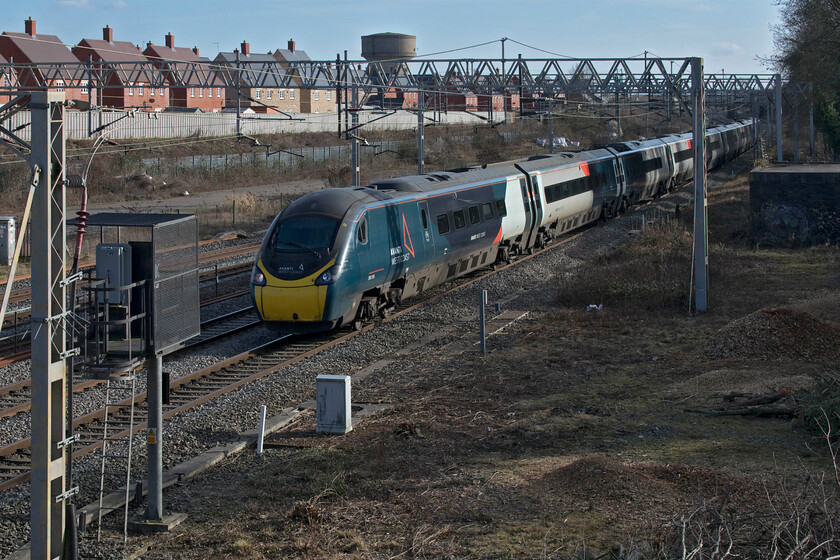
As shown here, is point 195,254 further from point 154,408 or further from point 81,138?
point 81,138

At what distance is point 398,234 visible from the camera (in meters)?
17.4

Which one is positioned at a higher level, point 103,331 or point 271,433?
point 103,331

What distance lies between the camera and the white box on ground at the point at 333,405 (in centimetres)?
1069

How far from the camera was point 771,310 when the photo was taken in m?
14.7

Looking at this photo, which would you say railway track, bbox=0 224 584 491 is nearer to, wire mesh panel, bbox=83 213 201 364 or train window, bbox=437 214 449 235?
train window, bbox=437 214 449 235

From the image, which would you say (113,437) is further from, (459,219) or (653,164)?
(653,164)

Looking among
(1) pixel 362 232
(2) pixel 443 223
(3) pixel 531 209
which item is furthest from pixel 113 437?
(3) pixel 531 209

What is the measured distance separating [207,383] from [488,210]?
34.0ft

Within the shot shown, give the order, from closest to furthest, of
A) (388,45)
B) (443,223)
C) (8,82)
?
(443,223)
(8,82)
(388,45)

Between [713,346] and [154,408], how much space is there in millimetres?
9445

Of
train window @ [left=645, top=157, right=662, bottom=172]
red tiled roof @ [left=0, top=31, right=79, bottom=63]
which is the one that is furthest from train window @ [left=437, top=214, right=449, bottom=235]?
red tiled roof @ [left=0, top=31, right=79, bottom=63]

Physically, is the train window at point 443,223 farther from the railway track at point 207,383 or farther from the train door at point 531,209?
the train door at point 531,209

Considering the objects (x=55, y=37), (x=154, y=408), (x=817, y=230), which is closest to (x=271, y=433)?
(x=154, y=408)

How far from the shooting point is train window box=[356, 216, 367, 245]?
15.9 meters
